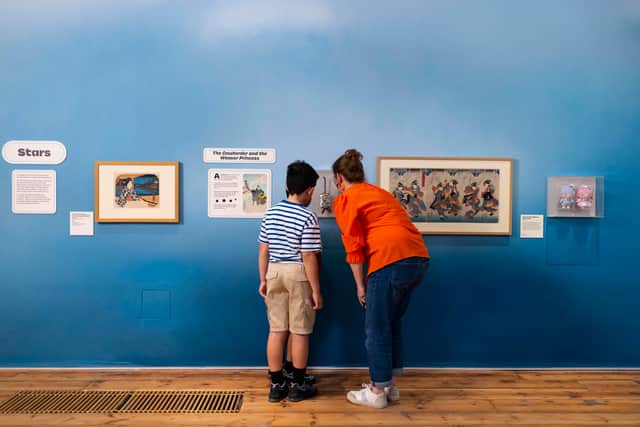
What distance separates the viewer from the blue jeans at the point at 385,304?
7.16 ft

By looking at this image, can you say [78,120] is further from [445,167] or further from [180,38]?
[445,167]

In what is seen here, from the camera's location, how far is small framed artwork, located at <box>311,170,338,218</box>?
276 cm

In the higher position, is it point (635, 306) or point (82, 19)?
point (82, 19)

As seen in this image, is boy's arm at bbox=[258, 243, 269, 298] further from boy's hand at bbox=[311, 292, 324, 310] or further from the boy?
boy's hand at bbox=[311, 292, 324, 310]

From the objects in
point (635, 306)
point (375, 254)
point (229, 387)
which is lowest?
point (229, 387)

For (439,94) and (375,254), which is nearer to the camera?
(375,254)

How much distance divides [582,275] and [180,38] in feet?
10.9

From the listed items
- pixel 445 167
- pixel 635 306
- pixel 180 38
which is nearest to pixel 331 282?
pixel 445 167

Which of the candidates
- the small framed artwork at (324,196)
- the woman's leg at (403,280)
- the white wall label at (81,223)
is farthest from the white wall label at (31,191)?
the woman's leg at (403,280)

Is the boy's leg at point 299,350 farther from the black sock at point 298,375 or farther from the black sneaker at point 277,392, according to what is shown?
the black sneaker at point 277,392

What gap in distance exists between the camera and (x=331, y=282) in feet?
9.17

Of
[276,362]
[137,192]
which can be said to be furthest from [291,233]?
[137,192]

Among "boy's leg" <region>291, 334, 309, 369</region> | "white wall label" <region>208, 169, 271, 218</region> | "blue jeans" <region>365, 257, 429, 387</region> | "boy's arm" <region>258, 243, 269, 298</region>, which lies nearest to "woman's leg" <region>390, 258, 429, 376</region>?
"blue jeans" <region>365, 257, 429, 387</region>

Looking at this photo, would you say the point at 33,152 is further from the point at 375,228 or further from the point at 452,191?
the point at 452,191
